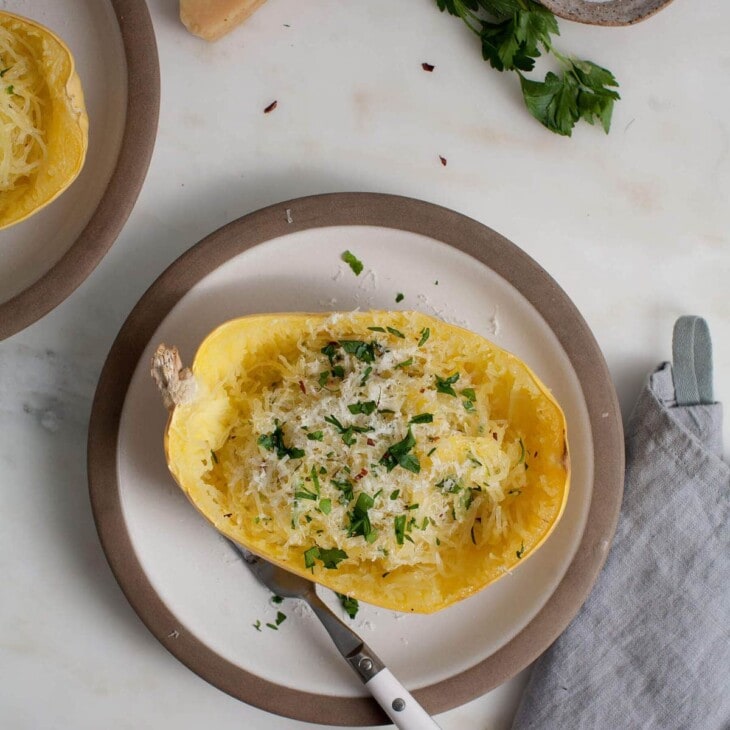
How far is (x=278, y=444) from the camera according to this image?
163 cm

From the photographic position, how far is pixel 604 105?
1920 mm

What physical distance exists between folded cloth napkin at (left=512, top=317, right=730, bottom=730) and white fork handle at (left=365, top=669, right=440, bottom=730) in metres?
0.33

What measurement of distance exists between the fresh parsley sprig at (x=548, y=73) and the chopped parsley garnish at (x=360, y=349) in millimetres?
733

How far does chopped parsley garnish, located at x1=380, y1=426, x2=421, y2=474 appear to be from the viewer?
1589mm

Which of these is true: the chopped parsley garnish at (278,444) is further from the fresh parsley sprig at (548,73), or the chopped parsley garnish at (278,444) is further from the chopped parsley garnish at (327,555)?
the fresh parsley sprig at (548,73)

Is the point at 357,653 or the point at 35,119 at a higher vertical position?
the point at 35,119

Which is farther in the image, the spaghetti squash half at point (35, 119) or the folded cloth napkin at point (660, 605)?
the folded cloth napkin at point (660, 605)

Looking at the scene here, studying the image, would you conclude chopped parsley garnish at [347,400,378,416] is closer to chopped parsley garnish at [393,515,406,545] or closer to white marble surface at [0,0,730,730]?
chopped parsley garnish at [393,515,406,545]

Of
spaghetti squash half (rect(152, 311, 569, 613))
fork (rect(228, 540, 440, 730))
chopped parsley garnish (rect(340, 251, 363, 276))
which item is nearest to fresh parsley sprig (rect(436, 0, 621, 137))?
chopped parsley garnish (rect(340, 251, 363, 276))

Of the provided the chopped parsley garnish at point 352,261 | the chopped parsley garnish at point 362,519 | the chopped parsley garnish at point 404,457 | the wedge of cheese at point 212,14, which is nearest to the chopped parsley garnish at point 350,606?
the chopped parsley garnish at point 362,519

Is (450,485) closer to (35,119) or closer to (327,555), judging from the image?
(327,555)

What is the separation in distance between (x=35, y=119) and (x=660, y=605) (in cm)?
175

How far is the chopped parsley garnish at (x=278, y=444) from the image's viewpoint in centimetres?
160

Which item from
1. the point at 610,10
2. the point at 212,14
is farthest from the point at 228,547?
the point at 610,10
